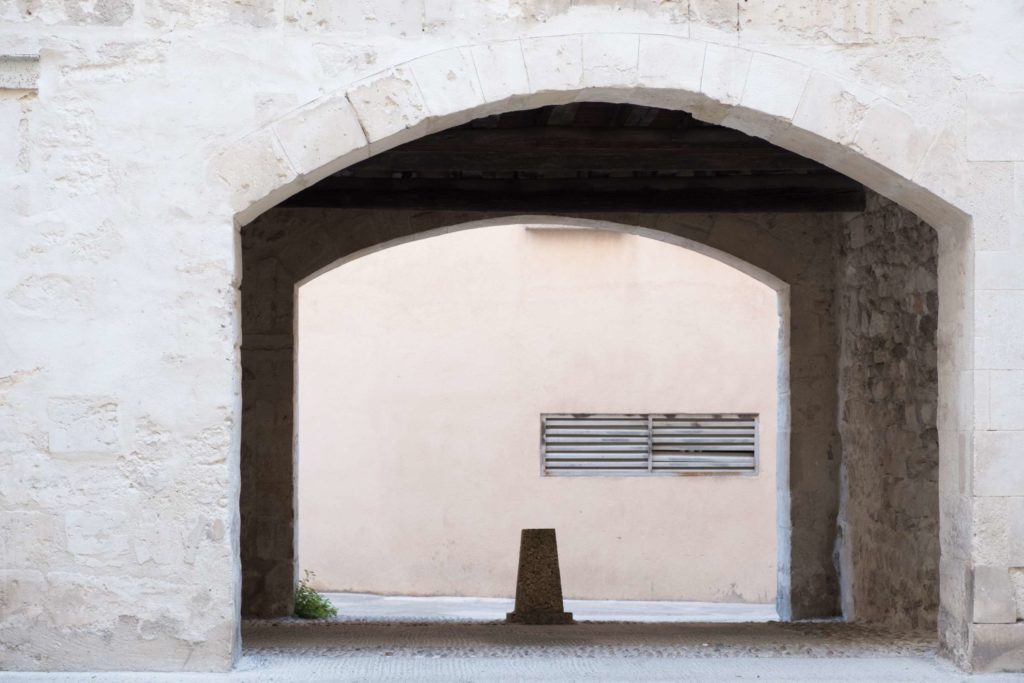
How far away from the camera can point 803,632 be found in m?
5.74

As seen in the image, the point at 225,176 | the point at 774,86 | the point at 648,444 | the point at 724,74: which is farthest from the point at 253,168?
the point at 648,444

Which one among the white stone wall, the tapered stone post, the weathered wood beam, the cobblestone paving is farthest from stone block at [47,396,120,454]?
the tapered stone post

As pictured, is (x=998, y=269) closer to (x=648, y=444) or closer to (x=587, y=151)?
(x=587, y=151)

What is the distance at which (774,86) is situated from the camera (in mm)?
4195

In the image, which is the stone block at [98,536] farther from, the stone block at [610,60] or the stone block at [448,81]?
the stone block at [610,60]

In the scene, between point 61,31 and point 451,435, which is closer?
point 61,31

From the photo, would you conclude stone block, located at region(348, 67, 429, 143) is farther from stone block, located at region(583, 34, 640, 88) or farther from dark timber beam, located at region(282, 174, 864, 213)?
dark timber beam, located at region(282, 174, 864, 213)

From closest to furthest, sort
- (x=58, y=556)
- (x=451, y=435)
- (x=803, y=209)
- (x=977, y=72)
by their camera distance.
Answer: (x=58, y=556)
(x=977, y=72)
(x=803, y=209)
(x=451, y=435)

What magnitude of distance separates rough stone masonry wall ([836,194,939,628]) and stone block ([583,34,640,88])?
2130 millimetres

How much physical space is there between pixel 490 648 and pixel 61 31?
2.70 m

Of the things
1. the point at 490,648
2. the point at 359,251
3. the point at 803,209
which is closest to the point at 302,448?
the point at 359,251

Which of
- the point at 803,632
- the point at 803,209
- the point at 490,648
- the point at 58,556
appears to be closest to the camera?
the point at 58,556

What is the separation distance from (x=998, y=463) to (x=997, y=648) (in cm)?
60

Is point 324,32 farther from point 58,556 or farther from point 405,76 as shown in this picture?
point 58,556
